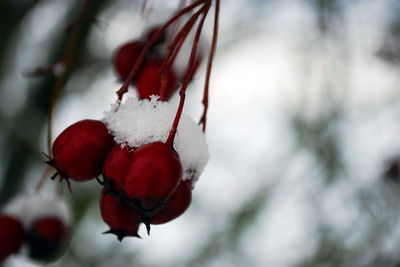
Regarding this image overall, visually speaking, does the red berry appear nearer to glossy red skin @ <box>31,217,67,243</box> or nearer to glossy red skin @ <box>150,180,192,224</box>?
glossy red skin @ <box>150,180,192,224</box>

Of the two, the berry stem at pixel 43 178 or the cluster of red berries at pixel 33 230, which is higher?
the berry stem at pixel 43 178

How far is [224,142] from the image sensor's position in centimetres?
349

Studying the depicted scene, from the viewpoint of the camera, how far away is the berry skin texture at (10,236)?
3.45ft

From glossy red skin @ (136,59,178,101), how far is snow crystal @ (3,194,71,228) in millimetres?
527

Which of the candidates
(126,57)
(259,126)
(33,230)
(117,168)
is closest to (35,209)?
(33,230)

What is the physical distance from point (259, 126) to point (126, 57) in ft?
7.85

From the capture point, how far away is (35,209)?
1167 mm

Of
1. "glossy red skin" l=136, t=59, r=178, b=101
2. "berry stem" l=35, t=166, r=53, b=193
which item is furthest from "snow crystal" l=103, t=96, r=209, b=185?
"berry stem" l=35, t=166, r=53, b=193

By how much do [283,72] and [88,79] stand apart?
1.44 m

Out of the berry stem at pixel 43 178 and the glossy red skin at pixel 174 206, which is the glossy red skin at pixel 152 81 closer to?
the glossy red skin at pixel 174 206

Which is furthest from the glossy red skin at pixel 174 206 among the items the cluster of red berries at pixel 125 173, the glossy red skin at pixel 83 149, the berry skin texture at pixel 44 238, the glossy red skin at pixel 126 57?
the berry skin texture at pixel 44 238

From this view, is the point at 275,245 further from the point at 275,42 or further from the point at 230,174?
the point at 275,42

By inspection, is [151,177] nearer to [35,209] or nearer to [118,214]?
[118,214]

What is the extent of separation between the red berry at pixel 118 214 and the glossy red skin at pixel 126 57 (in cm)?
42
